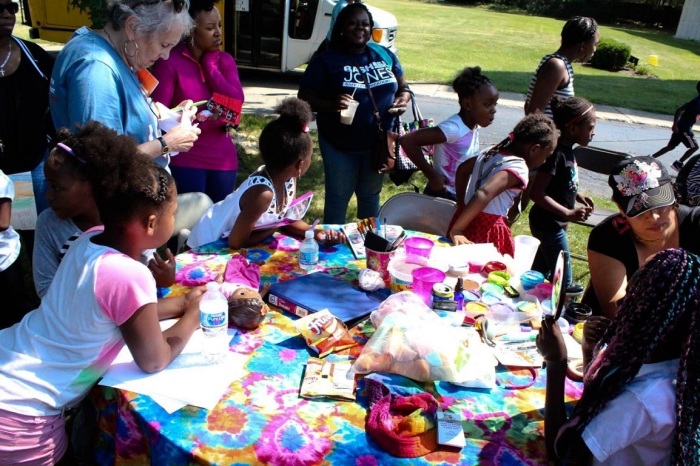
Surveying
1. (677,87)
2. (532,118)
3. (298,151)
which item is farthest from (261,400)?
(677,87)

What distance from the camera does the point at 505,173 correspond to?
330 cm

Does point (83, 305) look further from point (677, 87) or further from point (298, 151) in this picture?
point (677, 87)

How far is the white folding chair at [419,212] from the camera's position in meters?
3.70

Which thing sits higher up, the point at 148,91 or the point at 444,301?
the point at 148,91

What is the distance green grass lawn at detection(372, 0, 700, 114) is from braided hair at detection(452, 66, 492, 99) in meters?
10.8

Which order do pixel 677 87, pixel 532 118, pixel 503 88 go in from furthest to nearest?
pixel 677 87, pixel 503 88, pixel 532 118

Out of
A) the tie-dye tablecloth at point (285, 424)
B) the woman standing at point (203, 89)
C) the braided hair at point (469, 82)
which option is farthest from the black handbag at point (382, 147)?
the tie-dye tablecloth at point (285, 424)

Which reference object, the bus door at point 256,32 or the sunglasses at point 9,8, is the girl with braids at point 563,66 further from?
the bus door at point 256,32

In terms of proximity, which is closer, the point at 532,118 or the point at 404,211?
the point at 532,118

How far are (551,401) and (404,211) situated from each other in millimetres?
2105

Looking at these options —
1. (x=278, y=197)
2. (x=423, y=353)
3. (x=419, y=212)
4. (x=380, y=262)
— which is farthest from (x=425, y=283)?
(x=419, y=212)

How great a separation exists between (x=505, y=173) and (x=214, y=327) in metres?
1.98

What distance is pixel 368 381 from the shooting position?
1921mm

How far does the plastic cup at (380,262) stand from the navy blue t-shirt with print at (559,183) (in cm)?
172
